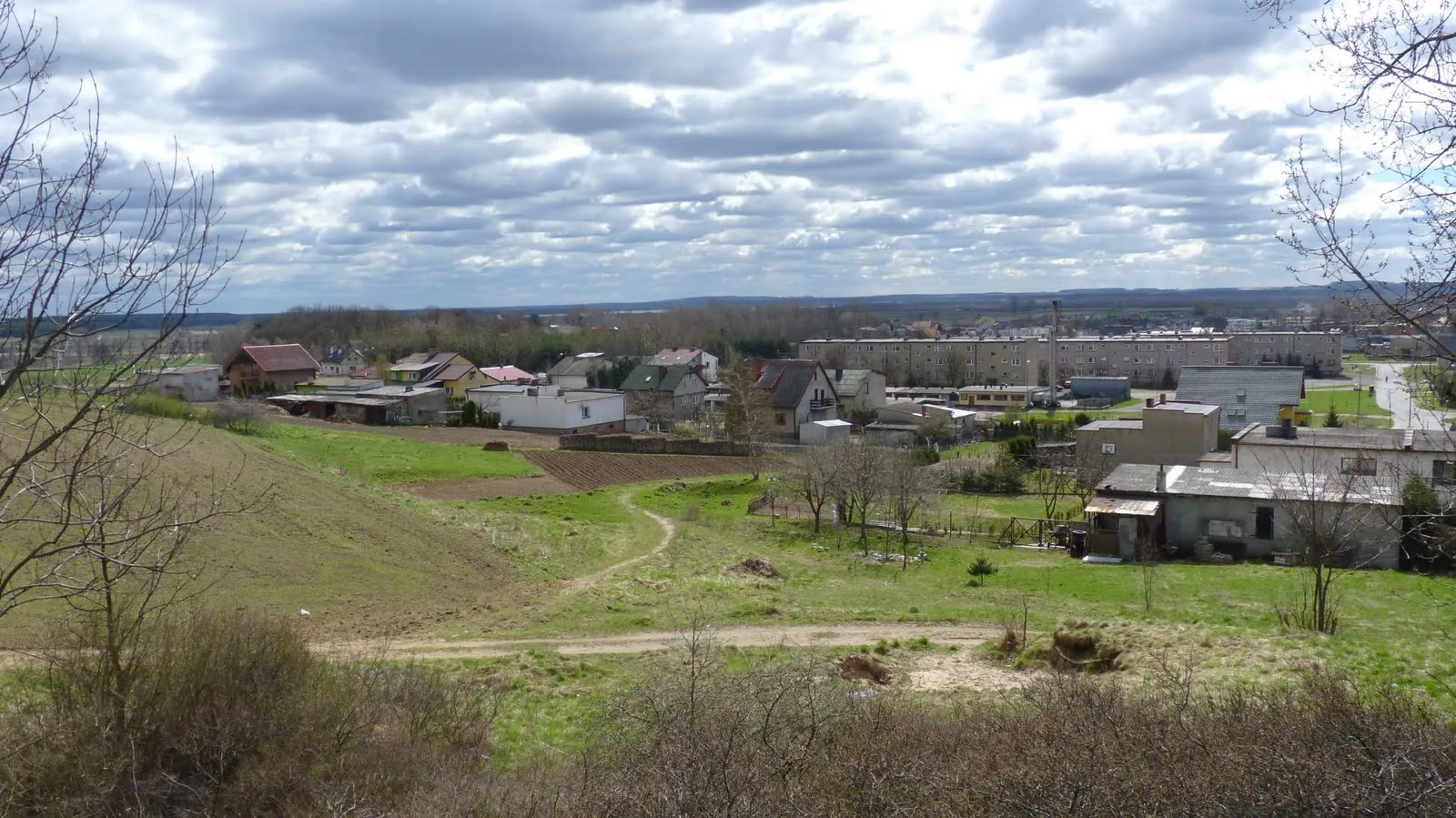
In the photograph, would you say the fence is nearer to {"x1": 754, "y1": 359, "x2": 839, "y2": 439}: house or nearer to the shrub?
{"x1": 754, "y1": 359, "x2": 839, "y2": 439}: house

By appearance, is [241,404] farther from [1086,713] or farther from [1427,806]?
[1427,806]

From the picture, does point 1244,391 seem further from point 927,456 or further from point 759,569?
point 759,569

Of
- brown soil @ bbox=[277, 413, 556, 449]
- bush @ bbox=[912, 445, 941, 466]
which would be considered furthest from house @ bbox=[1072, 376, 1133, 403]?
brown soil @ bbox=[277, 413, 556, 449]

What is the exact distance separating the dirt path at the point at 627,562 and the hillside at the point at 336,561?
→ 1389 mm

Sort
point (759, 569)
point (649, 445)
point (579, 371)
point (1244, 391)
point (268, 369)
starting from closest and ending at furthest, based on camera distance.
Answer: point (759, 569) → point (649, 445) → point (1244, 391) → point (268, 369) → point (579, 371)

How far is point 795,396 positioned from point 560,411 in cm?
1364

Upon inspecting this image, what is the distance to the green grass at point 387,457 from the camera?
3722 cm

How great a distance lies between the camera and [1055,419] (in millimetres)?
62312

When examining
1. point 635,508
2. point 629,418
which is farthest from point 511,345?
point 635,508

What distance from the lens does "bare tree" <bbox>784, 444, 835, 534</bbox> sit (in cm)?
3256

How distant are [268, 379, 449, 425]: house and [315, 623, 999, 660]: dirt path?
45119 millimetres

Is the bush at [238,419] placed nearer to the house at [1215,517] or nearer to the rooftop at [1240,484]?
the house at [1215,517]

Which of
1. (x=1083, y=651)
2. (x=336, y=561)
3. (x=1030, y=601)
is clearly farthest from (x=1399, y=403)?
(x=336, y=561)

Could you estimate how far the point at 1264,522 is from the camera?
2725 centimetres
